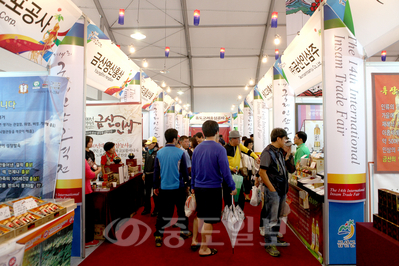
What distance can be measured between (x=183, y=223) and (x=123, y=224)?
2.86ft

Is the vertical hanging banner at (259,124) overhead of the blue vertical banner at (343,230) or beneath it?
overhead

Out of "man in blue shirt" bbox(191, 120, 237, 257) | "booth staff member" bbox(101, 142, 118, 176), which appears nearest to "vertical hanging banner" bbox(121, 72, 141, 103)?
"booth staff member" bbox(101, 142, 118, 176)

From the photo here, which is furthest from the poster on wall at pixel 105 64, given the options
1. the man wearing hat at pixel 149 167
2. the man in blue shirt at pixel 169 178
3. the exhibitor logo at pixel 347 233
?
the exhibitor logo at pixel 347 233

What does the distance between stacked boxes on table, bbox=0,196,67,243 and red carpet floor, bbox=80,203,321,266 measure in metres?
0.85

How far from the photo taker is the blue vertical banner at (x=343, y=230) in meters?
2.38

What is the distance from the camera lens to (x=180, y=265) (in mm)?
2402

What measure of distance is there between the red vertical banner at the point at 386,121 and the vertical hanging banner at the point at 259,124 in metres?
3.93

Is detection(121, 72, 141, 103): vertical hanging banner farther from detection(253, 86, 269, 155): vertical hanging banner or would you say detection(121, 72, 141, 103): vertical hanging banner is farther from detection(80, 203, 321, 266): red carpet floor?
detection(253, 86, 269, 155): vertical hanging banner

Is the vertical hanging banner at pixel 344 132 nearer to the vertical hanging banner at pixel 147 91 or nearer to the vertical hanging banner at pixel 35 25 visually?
the vertical hanging banner at pixel 35 25

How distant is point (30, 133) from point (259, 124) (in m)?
5.42

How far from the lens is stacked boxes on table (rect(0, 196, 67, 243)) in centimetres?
149

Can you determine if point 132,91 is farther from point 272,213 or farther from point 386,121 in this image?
point 386,121

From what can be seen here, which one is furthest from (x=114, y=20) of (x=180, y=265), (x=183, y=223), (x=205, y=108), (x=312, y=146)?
(x=180, y=265)

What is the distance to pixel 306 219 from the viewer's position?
2.86 meters
